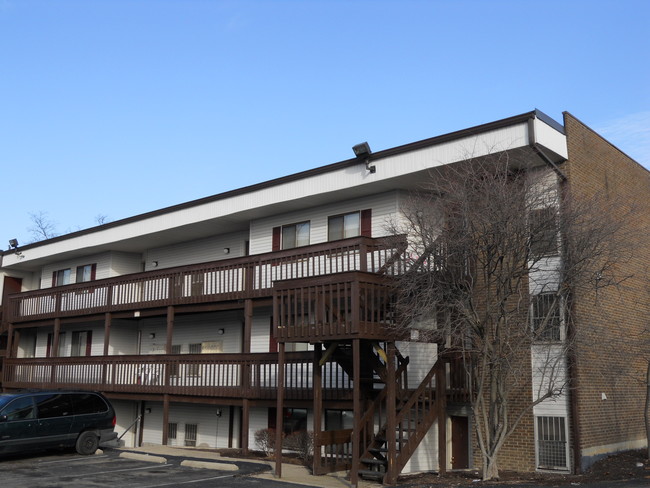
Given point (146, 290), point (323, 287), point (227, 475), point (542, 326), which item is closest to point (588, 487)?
point (542, 326)

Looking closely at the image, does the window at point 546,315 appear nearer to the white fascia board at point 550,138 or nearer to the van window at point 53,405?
the white fascia board at point 550,138

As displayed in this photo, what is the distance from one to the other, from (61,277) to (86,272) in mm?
2426

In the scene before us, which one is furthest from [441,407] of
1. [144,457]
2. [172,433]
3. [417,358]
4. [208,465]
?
[172,433]

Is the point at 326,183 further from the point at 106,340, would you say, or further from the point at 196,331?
the point at 106,340

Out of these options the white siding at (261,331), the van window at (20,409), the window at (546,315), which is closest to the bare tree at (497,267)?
the window at (546,315)

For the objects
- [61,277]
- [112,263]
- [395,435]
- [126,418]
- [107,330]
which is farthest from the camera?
[61,277]

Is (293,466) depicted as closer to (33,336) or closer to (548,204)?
(548,204)

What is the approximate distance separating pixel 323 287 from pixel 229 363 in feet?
21.4

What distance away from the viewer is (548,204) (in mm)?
14641

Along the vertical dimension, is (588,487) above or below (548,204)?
below

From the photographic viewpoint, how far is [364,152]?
18.5 m

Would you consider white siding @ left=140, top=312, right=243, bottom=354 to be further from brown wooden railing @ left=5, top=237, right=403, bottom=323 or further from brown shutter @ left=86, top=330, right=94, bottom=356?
brown shutter @ left=86, top=330, right=94, bottom=356

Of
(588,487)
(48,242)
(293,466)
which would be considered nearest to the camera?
(588,487)

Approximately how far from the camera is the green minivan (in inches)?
683
